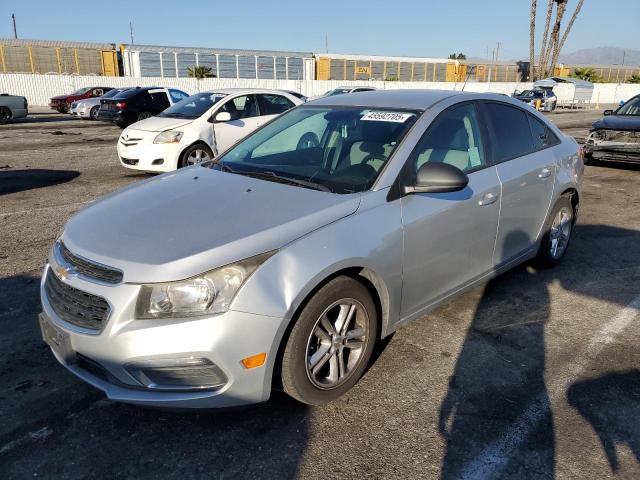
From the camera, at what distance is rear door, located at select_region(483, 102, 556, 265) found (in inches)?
153

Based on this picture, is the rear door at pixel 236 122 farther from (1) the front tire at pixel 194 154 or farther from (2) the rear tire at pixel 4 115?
(2) the rear tire at pixel 4 115

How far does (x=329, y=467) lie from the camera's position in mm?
2396

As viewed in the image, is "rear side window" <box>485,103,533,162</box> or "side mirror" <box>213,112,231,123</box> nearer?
"rear side window" <box>485,103,533,162</box>

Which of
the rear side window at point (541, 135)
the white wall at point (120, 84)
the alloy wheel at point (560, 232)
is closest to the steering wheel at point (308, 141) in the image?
the rear side window at point (541, 135)

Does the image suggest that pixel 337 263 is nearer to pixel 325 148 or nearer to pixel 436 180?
pixel 436 180

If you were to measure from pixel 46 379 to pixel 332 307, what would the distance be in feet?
5.87

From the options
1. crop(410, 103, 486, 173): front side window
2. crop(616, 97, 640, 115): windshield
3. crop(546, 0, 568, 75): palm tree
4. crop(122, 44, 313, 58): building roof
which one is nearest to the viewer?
crop(410, 103, 486, 173): front side window

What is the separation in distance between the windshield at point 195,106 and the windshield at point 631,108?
28.0ft

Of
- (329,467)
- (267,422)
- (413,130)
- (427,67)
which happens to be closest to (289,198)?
(413,130)

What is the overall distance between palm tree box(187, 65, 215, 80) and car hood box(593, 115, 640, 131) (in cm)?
3479

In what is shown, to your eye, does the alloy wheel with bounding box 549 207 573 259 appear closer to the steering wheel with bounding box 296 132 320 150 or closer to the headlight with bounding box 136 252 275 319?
the steering wheel with bounding box 296 132 320 150

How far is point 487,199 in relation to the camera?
11.8 ft

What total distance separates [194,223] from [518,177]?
8.39ft

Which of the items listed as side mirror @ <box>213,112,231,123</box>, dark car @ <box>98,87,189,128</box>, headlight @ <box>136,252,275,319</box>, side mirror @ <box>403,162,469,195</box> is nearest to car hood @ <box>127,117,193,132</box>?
side mirror @ <box>213,112,231,123</box>
